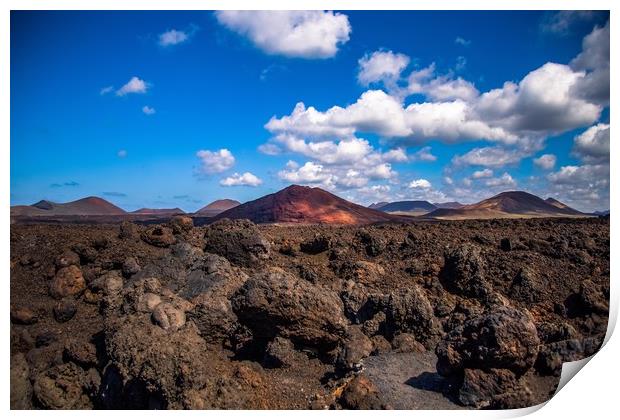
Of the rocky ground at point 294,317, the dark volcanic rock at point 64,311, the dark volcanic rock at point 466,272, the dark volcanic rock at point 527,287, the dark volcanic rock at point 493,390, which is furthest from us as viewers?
the dark volcanic rock at point 466,272

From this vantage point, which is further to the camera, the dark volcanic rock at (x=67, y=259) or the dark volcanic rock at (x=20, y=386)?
the dark volcanic rock at (x=67, y=259)

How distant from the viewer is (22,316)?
669 centimetres

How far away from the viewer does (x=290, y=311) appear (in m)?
5.82

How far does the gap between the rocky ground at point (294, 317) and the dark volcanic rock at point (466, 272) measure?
0.03 m

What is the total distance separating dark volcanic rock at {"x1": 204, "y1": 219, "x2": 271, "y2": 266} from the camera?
28.0ft

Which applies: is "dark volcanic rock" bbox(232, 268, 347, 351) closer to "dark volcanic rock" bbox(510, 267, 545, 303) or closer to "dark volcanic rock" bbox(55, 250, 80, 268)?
"dark volcanic rock" bbox(510, 267, 545, 303)

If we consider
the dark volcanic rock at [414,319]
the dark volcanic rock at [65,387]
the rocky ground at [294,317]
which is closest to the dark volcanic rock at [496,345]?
the rocky ground at [294,317]

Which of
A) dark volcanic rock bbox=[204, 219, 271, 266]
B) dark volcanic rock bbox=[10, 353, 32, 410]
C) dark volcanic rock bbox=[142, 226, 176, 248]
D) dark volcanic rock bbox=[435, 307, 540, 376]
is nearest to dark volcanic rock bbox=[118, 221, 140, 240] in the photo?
dark volcanic rock bbox=[142, 226, 176, 248]

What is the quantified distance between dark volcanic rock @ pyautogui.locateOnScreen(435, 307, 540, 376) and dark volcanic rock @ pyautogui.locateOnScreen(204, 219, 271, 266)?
14.3 feet

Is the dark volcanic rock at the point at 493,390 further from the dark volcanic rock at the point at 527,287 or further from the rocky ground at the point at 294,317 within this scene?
the dark volcanic rock at the point at 527,287

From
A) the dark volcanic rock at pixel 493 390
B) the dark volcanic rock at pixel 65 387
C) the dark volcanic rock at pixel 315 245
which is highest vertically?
the dark volcanic rock at pixel 315 245

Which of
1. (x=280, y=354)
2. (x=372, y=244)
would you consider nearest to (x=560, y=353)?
(x=280, y=354)

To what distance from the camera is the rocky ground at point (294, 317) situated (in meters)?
4.98
